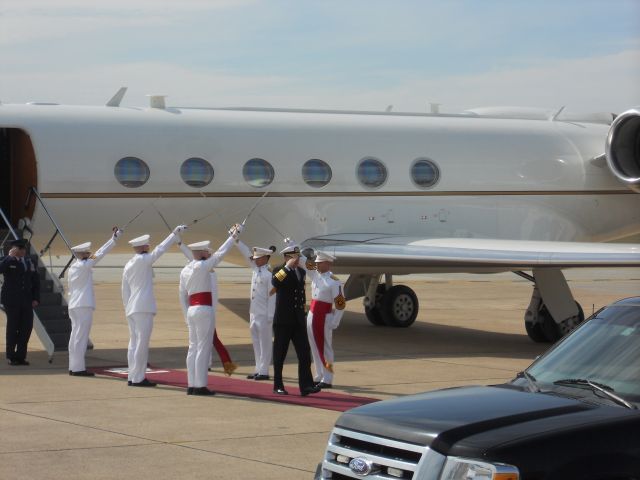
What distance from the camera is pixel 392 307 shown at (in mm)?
20688

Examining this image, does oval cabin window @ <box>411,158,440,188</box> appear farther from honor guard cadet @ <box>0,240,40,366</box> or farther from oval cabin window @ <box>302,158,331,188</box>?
honor guard cadet @ <box>0,240,40,366</box>

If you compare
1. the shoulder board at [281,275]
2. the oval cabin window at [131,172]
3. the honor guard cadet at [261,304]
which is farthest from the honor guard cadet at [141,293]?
the oval cabin window at [131,172]

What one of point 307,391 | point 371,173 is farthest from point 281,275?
point 371,173

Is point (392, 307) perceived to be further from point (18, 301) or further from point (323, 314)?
point (18, 301)

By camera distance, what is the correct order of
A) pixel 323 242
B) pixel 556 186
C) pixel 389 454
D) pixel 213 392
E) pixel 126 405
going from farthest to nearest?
pixel 556 186
pixel 323 242
pixel 213 392
pixel 126 405
pixel 389 454

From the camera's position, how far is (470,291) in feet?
100.0

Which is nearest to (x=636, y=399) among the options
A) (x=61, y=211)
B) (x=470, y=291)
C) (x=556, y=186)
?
(x=61, y=211)

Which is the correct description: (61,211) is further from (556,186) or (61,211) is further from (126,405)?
(556,186)

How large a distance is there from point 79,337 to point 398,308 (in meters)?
8.04

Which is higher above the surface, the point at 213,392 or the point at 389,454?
the point at 389,454

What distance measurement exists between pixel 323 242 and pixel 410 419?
1279 centimetres

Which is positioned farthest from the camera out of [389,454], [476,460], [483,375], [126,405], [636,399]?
[483,375]

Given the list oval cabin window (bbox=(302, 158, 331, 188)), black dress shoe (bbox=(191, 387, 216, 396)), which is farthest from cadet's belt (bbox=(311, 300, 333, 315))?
oval cabin window (bbox=(302, 158, 331, 188))

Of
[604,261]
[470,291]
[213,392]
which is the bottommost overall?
[470,291]
